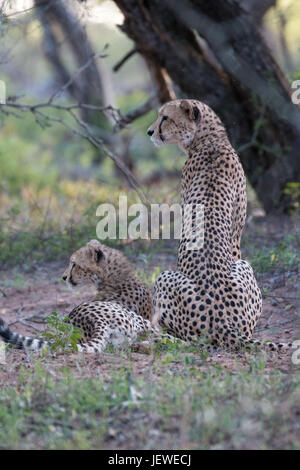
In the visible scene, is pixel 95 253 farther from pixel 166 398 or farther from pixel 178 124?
pixel 166 398

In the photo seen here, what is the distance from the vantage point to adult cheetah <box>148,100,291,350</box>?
3748 mm

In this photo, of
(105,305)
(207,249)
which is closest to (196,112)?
(207,249)

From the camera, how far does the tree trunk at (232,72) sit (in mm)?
6254

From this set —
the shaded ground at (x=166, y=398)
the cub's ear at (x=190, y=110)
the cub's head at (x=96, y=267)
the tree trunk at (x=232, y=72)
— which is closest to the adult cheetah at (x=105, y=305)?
the cub's head at (x=96, y=267)

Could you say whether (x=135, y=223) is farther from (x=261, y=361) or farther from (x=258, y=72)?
(x=261, y=361)

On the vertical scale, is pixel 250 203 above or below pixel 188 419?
above

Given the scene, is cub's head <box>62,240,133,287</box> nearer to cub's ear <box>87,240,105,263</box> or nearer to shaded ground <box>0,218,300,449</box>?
cub's ear <box>87,240,105,263</box>

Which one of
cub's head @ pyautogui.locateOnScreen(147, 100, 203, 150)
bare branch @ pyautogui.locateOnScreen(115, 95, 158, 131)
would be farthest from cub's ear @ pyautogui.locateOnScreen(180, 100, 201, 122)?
bare branch @ pyautogui.locateOnScreen(115, 95, 158, 131)

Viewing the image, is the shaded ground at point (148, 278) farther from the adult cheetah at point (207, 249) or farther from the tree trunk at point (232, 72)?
the tree trunk at point (232, 72)

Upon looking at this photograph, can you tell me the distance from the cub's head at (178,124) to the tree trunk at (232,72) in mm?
1895

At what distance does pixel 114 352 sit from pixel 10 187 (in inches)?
269

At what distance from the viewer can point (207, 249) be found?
3955mm

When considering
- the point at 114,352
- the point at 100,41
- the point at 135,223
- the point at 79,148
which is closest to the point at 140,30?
the point at 135,223

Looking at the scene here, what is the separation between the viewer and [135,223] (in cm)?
627
